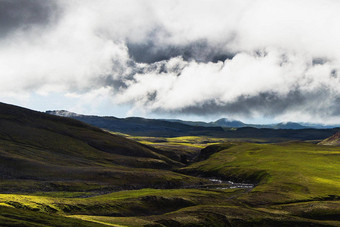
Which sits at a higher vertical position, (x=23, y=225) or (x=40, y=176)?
(x=23, y=225)

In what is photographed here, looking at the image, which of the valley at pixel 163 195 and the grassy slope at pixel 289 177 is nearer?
the valley at pixel 163 195

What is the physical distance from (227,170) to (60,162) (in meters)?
101

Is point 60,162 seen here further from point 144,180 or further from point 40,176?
point 144,180

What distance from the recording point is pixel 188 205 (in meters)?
99.9

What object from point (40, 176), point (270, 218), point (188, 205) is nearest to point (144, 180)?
point (40, 176)

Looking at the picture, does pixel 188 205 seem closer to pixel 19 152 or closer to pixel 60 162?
pixel 60 162

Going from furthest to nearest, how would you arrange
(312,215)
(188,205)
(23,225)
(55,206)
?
(188,205), (312,215), (55,206), (23,225)

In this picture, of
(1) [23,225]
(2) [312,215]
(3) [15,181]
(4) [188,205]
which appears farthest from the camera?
(3) [15,181]

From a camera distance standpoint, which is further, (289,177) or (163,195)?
(289,177)

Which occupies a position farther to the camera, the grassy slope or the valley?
the grassy slope

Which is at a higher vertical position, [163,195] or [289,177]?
[289,177]

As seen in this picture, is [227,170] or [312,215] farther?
[227,170]

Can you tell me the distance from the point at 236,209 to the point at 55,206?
50042mm

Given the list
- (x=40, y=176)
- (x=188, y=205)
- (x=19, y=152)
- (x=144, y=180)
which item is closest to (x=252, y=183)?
(x=144, y=180)
